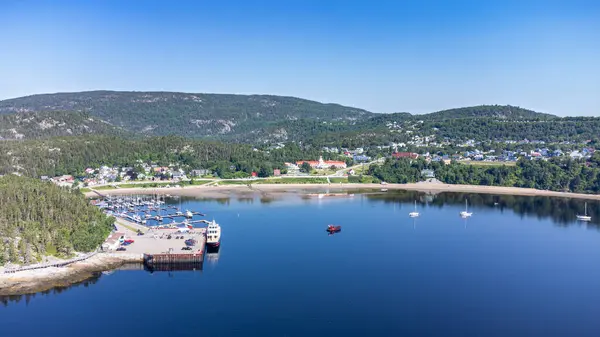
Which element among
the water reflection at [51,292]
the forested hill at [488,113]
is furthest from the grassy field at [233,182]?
the forested hill at [488,113]

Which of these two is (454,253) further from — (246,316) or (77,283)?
(77,283)

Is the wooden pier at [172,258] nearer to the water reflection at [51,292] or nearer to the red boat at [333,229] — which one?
the water reflection at [51,292]

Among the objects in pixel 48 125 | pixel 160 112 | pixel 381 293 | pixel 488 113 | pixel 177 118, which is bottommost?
pixel 381 293

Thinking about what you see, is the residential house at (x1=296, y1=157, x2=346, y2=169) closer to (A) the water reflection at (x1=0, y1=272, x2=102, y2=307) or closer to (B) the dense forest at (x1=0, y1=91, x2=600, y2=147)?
(B) the dense forest at (x1=0, y1=91, x2=600, y2=147)

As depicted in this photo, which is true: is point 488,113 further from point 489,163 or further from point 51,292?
point 51,292

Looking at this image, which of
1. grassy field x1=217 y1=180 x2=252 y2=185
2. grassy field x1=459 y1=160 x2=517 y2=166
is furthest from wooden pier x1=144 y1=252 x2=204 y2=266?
grassy field x1=459 y1=160 x2=517 y2=166

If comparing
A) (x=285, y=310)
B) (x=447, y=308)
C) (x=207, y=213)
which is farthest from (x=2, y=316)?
(x=207, y=213)

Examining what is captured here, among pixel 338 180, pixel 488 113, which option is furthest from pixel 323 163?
pixel 488 113
